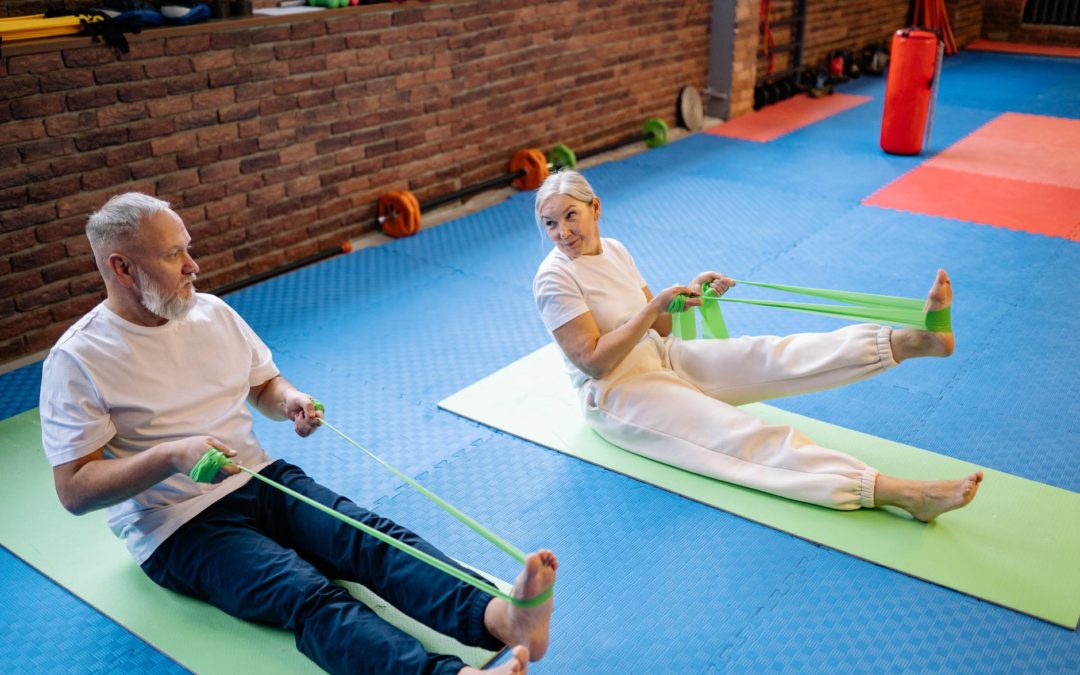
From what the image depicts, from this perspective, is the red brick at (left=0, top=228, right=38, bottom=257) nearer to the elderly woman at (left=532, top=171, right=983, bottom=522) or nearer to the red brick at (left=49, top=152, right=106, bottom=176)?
the red brick at (left=49, top=152, right=106, bottom=176)

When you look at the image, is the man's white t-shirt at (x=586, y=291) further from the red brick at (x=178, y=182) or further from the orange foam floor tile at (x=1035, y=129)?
the orange foam floor tile at (x=1035, y=129)

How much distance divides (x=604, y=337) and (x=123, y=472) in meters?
1.41

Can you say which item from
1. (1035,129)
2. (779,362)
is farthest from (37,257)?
(1035,129)

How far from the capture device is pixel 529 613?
74.5 inches

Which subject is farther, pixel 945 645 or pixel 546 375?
pixel 546 375

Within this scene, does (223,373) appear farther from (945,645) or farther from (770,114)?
(770,114)

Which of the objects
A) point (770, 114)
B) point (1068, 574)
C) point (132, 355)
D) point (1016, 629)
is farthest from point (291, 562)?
point (770, 114)

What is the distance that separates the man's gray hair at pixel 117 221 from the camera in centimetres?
213

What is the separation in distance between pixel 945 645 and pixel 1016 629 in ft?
0.65

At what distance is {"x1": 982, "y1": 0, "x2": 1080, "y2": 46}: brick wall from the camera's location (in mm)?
10711

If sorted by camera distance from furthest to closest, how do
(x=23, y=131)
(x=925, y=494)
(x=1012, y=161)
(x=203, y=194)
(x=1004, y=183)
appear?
1. (x=1012, y=161)
2. (x=1004, y=183)
3. (x=203, y=194)
4. (x=23, y=131)
5. (x=925, y=494)

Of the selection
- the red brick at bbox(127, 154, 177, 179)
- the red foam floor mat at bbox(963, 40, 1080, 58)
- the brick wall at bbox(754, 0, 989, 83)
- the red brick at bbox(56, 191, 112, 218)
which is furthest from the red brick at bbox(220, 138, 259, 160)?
the red foam floor mat at bbox(963, 40, 1080, 58)

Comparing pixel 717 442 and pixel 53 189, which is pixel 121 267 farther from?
pixel 53 189

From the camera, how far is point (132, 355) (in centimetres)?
219
